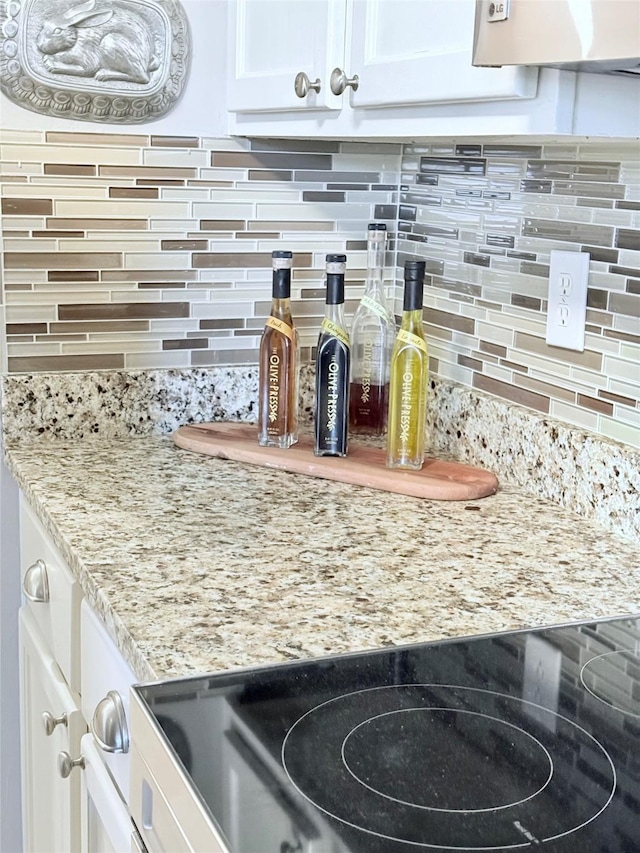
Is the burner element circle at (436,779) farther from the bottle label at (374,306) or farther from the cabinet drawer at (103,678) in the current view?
the bottle label at (374,306)

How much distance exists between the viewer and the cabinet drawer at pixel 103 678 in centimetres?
106

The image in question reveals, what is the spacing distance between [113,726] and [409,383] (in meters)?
0.65

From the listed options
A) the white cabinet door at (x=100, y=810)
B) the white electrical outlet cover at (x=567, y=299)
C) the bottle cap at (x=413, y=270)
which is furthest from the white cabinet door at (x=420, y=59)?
the white cabinet door at (x=100, y=810)

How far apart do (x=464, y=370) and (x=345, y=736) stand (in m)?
0.94

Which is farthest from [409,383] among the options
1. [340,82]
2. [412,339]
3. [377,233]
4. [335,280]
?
[340,82]

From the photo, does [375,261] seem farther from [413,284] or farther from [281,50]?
[281,50]

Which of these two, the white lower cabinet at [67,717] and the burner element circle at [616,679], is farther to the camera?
the white lower cabinet at [67,717]

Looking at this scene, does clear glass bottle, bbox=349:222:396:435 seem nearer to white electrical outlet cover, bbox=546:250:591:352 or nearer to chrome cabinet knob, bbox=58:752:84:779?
white electrical outlet cover, bbox=546:250:591:352

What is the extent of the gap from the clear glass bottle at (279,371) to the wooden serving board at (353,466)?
30mm

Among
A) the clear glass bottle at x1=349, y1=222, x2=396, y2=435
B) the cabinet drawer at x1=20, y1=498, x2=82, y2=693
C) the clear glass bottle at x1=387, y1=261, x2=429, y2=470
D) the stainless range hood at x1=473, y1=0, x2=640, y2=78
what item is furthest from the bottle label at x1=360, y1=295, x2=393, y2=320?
the stainless range hood at x1=473, y1=0, x2=640, y2=78

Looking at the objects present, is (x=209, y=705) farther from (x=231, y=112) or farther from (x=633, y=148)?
(x=231, y=112)

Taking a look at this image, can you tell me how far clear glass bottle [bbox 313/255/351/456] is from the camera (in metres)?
1.52

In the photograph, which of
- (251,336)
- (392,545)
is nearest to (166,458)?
(251,336)

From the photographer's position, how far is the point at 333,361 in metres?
1.52
